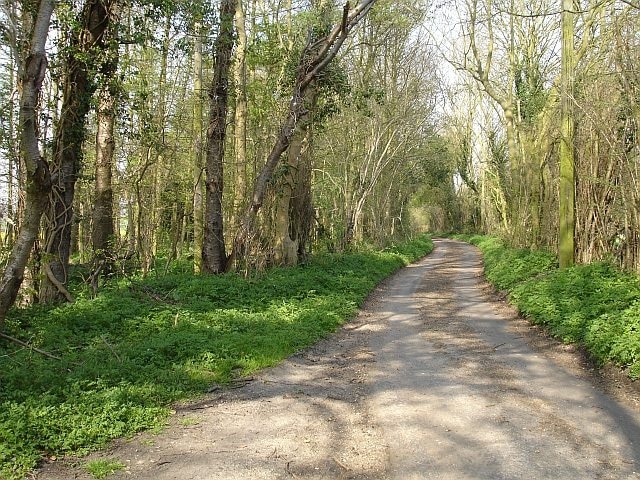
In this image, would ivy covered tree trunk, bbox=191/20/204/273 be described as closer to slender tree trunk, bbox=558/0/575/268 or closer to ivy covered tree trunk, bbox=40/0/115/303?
ivy covered tree trunk, bbox=40/0/115/303

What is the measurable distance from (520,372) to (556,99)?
12296 mm

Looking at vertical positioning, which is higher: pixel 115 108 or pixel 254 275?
pixel 115 108

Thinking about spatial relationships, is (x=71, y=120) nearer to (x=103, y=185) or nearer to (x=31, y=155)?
(x=103, y=185)

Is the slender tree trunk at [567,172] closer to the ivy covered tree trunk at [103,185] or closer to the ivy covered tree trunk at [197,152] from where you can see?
the ivy covered tree trunk at [197,152]

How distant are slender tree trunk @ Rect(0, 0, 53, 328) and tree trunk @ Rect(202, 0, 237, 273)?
884cm

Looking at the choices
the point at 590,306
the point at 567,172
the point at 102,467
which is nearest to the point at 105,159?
the point at 102,467

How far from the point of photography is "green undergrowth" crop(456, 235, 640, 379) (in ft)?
25.5

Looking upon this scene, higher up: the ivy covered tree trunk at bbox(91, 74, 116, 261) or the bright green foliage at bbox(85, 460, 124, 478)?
the ivy covered tree trunk at bbox(91, 74, 116, 261)

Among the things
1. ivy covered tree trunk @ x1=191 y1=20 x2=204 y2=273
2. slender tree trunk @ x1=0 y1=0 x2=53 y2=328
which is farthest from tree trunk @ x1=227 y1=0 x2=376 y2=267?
slender tree trunk @ x1=0 y1=0 x2=53 y2=328

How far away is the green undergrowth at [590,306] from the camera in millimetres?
7762

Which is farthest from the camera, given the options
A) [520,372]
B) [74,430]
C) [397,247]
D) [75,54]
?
[397,247]

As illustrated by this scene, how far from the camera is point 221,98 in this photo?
14.9 meters

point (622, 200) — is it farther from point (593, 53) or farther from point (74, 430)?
point (74, 430)

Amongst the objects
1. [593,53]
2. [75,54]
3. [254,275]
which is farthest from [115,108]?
[593,53]
